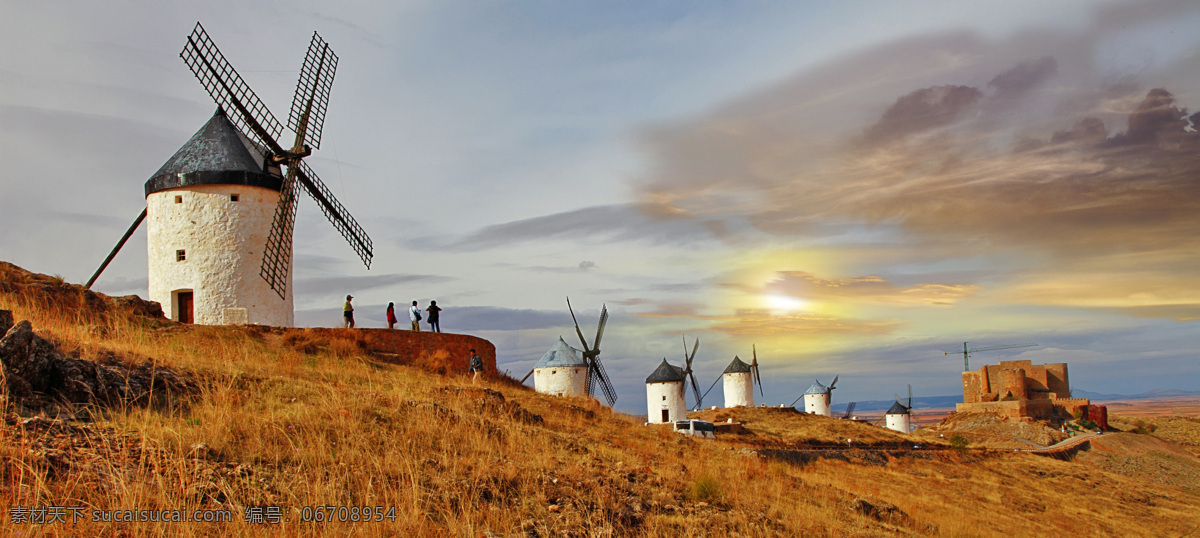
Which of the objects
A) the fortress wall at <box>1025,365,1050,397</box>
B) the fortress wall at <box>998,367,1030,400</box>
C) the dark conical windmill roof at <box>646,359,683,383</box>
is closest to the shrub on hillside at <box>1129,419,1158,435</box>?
the fortress wall at <box>1025,365,1050,397</box>

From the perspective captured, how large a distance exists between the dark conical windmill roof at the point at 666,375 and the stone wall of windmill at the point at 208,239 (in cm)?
2418

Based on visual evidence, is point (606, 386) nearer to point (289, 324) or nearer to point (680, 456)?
point (289, 324)

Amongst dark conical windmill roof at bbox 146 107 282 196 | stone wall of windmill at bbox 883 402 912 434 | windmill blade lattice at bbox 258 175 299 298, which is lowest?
stone wall of windmill at bbox 883 402 912 434

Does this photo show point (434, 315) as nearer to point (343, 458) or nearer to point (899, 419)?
point (343, 458)

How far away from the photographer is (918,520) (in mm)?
11547

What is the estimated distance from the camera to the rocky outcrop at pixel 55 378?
700cm

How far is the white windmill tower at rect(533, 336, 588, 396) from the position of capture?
3509 centimetres

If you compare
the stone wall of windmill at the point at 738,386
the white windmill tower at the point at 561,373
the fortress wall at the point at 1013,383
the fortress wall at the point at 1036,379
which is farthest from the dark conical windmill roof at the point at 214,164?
the fortress wall at the point at 1036,379

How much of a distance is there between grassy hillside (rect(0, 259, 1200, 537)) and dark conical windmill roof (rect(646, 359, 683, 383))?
24.3 metres

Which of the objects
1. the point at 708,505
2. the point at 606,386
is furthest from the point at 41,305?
the point at 606,386

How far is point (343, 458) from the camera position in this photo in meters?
6.93

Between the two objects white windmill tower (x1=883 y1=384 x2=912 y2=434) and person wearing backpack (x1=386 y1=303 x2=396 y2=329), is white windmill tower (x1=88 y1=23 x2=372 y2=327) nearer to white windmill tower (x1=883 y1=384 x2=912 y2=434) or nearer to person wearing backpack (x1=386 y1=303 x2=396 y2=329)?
person wearing backpack (x1=386 y1=303 x2=396 y2=329)

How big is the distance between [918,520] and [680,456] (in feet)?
12.0

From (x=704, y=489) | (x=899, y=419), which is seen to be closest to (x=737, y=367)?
(x=899, y=419)
